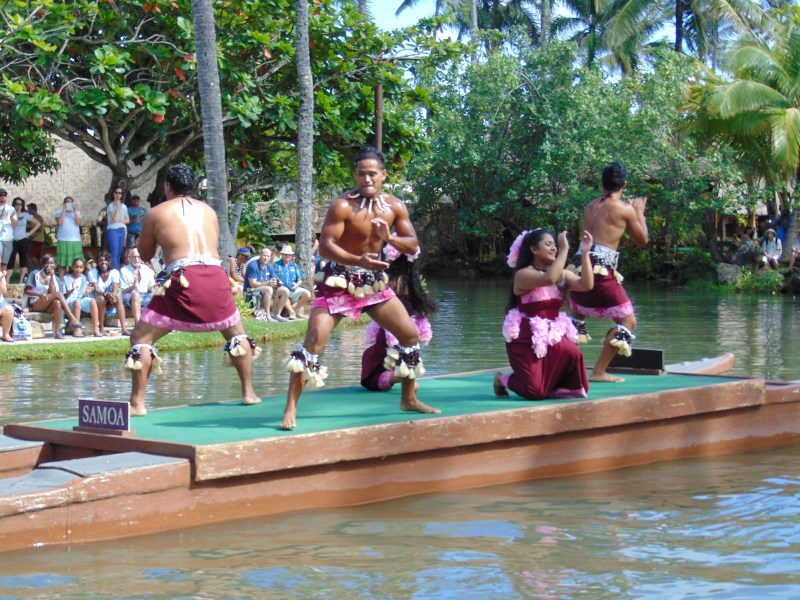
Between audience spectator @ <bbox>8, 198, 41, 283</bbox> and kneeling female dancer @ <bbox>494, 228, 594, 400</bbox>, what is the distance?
476 inches

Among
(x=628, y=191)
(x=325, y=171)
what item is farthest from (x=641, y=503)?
(x=628, y=191)

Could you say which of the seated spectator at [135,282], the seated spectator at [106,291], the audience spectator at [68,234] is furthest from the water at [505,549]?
the audience spectator at [68,234]

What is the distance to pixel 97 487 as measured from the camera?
18.1 ft

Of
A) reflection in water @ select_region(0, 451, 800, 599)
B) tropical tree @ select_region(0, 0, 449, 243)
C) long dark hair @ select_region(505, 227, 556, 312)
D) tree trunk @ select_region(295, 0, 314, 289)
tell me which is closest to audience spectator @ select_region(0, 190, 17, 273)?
tropical tree @ select_region(0, 0, 449, 243)

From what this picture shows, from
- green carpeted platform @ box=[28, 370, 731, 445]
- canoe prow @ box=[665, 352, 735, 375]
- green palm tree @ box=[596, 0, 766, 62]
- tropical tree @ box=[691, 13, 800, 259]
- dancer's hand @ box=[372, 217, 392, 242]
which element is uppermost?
green palm tree @ box=[596, 0, 766, 62]

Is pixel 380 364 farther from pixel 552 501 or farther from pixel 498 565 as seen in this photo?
pixel 498 565

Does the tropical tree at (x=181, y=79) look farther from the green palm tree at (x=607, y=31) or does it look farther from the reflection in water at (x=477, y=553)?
the green palm tree at (x=607, y=31)

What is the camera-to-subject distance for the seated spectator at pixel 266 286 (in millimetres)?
17700

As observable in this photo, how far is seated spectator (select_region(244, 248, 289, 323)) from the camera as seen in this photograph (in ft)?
58.1

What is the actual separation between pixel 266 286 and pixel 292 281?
82 cm

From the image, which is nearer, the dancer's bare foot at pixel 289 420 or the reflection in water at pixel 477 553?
the reflection in water at pixel 477 553

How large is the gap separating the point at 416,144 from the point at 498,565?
1635cm

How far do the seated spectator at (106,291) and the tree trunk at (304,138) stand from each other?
3.82 metres

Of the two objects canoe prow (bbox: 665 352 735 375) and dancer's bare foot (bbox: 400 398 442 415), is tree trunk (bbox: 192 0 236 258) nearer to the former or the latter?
canoe prow (bbox: 665 352 735 375)
